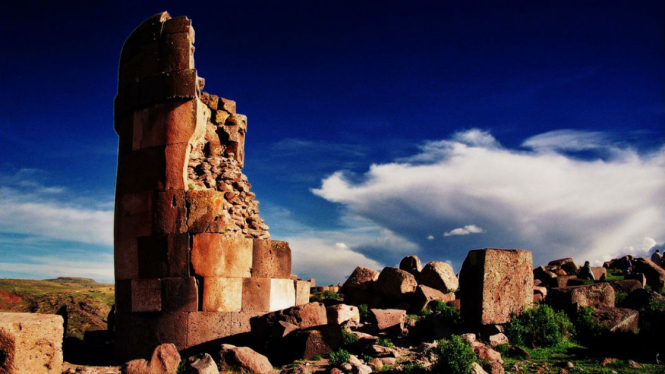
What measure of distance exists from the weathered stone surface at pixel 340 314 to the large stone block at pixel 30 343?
4767 millimetres

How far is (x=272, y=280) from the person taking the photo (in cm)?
977

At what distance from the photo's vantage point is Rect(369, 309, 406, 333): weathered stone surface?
9742 millimetres

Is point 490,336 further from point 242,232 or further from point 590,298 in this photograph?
point 242,232

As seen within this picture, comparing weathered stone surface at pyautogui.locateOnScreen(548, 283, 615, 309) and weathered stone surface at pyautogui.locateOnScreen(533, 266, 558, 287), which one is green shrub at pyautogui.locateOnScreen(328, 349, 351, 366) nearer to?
weathered stone surface at pyautogui.locateOnScreen(548, 283, 615, 309)

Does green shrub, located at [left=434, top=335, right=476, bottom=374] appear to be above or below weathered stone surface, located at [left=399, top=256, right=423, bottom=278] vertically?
below

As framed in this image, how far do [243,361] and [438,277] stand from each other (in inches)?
277

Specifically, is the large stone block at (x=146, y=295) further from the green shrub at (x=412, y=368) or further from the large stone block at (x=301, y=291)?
the green shrub at (x=412, y=368)

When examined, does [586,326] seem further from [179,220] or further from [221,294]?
[179,220]

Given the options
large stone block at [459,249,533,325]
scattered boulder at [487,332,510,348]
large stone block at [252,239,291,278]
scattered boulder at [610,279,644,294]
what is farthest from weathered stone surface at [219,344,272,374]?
scattered boulder at [610,279,644,294]

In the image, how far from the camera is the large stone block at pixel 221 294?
29.7 ft

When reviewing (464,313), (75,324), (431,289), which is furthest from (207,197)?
(75,324)

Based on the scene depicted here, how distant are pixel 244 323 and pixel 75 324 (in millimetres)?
9334

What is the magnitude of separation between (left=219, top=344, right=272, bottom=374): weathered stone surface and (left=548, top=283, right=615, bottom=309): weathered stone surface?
618 cm

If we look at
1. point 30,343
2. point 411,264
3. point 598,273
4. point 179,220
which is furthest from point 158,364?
point 598,273
